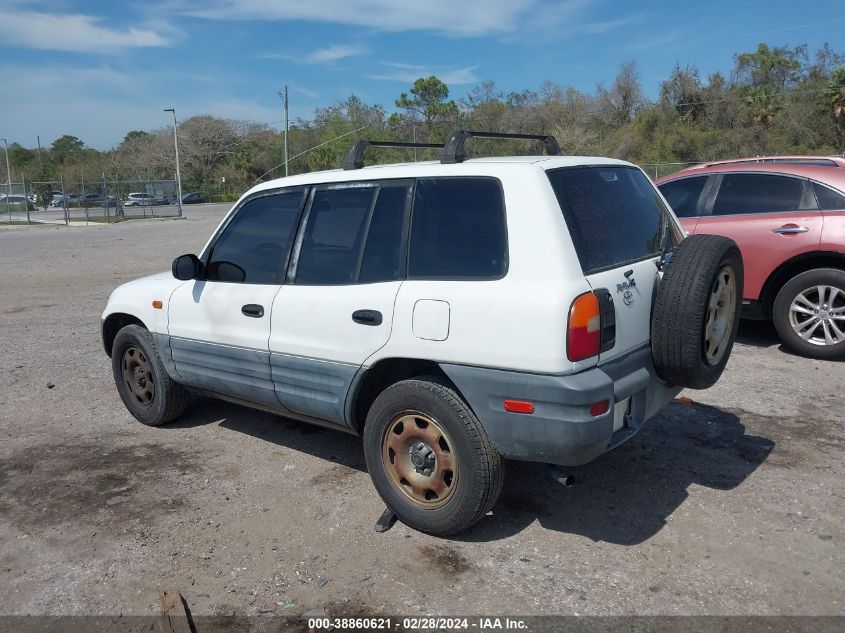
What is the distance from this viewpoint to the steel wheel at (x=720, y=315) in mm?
3719

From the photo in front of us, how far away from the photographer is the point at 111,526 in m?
3.95

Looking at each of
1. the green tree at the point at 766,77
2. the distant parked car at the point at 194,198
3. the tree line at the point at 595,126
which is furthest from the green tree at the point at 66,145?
the green tree at the point at 766,77

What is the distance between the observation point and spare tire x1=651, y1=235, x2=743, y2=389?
351cm

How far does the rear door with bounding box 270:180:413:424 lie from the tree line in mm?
20336

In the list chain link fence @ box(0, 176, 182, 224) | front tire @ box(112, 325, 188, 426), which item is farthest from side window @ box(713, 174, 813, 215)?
chain link fence @ box(0, 176, 182, 224)

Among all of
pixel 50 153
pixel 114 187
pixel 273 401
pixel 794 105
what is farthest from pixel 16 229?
pixel 50 153

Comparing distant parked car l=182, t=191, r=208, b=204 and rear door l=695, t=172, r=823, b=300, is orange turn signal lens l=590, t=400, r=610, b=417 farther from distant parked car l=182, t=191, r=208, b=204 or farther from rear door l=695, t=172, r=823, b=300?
distant parked car l=182, t=191, r=208, b=204

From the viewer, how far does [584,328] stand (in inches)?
124

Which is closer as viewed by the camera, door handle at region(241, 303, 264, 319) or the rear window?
the rear window

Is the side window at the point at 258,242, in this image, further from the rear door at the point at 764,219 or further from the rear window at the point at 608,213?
the rear door at the point at 764,219

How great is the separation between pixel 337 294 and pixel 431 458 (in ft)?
3.37

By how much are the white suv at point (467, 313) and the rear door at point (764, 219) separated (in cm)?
317

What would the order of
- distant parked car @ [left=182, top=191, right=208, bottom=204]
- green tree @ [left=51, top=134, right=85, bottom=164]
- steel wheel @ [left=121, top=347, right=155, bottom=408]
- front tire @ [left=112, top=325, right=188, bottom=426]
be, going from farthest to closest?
green tree @ [left=51, top=134, right=85, bottom=164], distant parked car @ [left=182, top=191, right=208, bottom=204], steel wheel @ [left=121, top=347, right=155, bottom=408], front tire @ [left=112, top=325, right=188, bottom=426]

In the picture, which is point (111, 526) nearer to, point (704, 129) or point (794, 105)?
point (794, 105)
